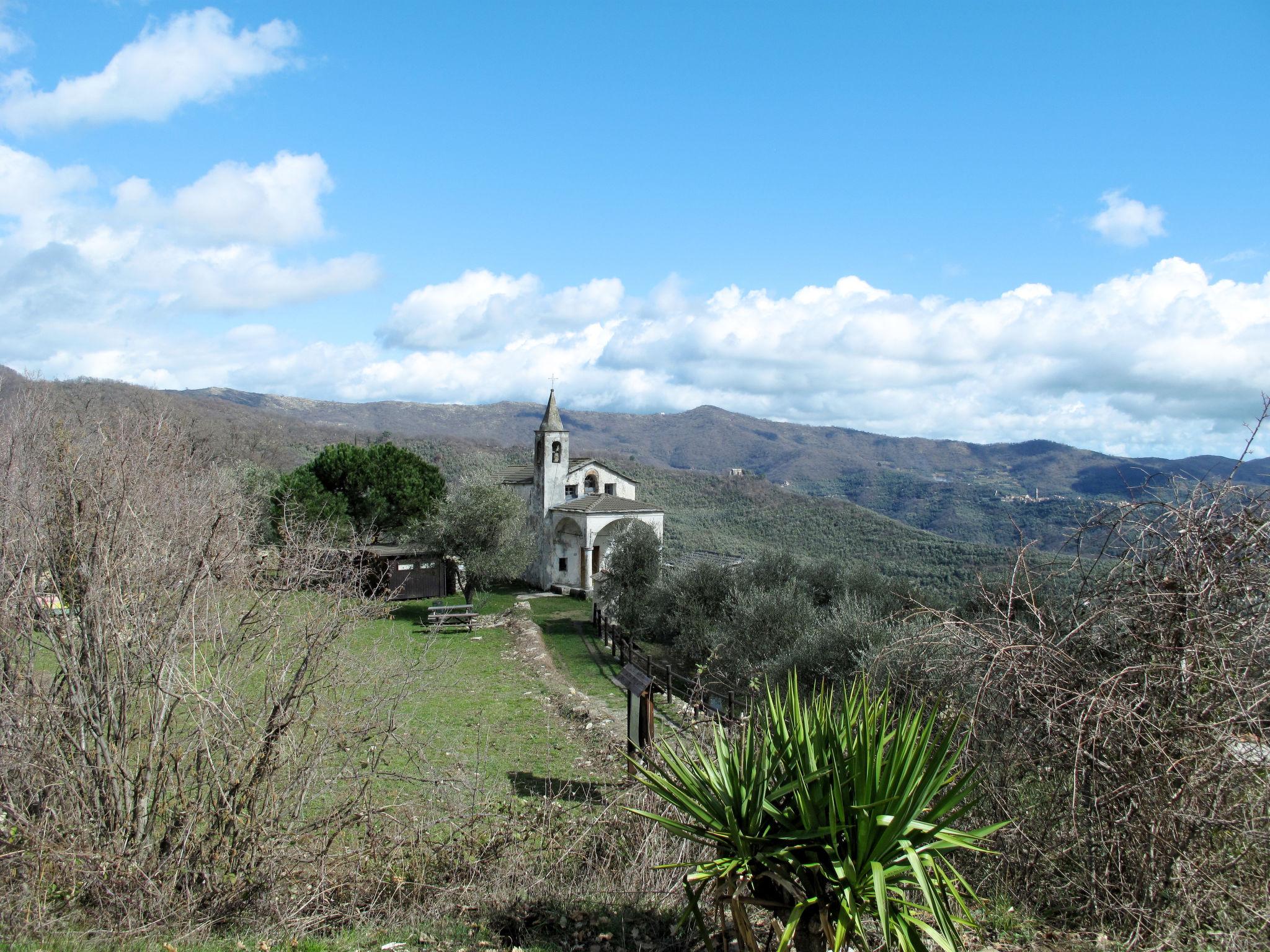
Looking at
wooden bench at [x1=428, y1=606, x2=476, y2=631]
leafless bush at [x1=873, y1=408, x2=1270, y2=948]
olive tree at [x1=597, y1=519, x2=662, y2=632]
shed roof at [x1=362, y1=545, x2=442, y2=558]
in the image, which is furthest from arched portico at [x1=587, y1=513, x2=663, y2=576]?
leafless bush at [x1=873, y1=408, x2=1270, y2=948]

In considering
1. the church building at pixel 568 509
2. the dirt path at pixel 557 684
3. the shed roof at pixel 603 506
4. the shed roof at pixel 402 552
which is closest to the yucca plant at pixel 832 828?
the dirt path at pixel 557 684

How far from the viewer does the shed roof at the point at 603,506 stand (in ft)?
115

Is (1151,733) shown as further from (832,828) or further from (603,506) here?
(603,506)

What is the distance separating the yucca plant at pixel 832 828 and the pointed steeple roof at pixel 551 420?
33505 mm

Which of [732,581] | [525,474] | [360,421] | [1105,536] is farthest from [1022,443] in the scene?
[360,421]

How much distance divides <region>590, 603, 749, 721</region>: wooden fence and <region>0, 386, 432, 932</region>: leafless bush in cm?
389

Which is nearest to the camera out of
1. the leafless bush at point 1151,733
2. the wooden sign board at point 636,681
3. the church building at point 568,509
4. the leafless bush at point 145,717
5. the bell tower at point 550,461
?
the leafless bush at point 1151,733

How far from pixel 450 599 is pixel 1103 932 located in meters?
27.7

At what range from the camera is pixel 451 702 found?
1482 centimetres

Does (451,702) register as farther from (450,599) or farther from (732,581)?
(450,599)

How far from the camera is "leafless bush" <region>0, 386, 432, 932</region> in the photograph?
509cm

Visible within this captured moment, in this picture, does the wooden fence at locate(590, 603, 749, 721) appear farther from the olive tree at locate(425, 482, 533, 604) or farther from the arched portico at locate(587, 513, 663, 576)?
the arched portico at locate(587, 513, 663, 576)

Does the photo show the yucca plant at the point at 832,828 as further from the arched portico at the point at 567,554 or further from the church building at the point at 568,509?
the arched portico at the point at 567,554

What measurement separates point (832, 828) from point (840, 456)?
102869 mm
